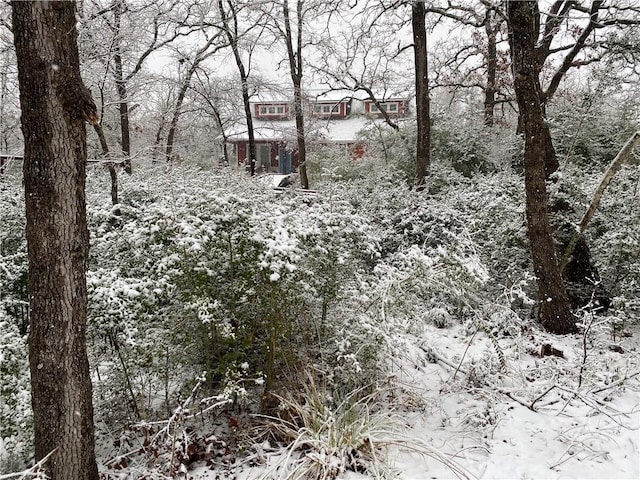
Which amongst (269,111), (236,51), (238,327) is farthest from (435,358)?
(269,111)

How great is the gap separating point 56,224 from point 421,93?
860 cm

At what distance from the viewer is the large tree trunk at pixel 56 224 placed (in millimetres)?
2652

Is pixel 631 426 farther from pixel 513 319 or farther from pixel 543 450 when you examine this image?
pixel 513 319

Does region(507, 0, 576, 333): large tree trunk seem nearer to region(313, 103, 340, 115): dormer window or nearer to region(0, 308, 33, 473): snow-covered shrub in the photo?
region(0, 308, 33, 473): snow-covered shrub

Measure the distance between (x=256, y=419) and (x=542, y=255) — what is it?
3.66 meters

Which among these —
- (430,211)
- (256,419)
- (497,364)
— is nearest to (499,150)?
(430,211)

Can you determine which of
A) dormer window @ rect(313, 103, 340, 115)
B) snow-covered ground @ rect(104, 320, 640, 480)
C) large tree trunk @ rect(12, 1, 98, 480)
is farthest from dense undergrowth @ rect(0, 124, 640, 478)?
dormer window @ rect(313, 103, 340, 115)

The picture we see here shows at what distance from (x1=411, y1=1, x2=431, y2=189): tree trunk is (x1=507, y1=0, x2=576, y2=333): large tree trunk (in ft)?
14.3

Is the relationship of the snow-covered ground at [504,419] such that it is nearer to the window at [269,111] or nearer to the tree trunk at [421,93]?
the tree trunk at [421,93]

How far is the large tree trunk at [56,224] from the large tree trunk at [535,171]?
14.4ft

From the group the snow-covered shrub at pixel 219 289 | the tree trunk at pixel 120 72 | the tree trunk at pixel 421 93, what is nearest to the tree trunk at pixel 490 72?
the tree trunk at pixel 421 93

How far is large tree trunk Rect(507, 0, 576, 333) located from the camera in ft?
16.6

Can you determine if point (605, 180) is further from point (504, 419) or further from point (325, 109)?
point (325, 109)

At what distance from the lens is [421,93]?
9.91 metres
